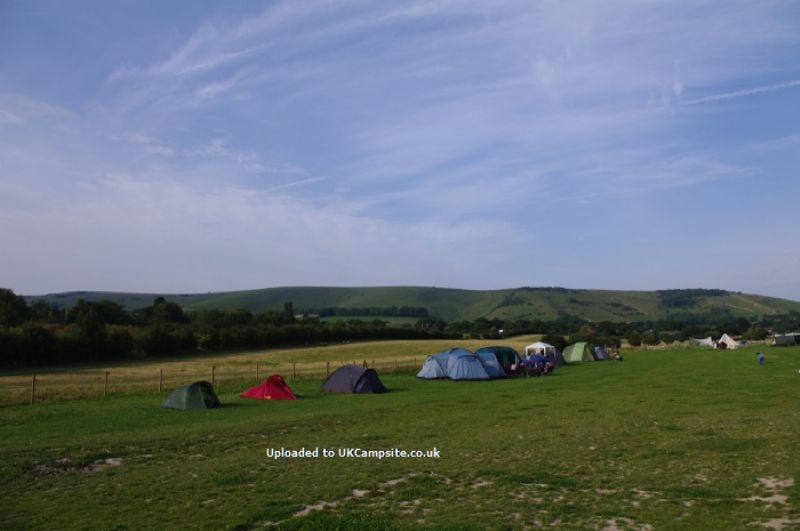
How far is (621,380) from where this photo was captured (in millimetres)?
37781

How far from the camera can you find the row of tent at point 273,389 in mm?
24062

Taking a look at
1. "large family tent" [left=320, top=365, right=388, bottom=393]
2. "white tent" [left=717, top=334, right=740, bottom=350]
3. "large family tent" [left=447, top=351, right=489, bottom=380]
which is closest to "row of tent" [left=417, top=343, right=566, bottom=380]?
"large family tent" [left=447, top=351, right=489, bottom=380]

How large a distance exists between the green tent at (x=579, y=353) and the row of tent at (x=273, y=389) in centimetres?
3593

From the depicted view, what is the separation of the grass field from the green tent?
3866cm

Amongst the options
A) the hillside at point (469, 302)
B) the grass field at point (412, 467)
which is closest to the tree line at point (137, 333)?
the grass field at point (412, 467)

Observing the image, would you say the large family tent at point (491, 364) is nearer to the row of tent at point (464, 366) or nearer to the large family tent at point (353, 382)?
the row of tent at point (464, 366)

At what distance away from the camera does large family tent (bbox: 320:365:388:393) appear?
30.5 metres

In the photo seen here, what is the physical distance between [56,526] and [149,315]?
4053 inches

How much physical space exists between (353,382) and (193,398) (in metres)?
8.54

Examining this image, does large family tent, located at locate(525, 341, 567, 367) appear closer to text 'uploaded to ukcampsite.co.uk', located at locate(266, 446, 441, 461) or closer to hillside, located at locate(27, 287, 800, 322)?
text 'uploaded to ukcampsite.co.uk', located at locate(266, 446, 441, 461)

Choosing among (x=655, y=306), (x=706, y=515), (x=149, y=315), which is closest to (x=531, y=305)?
(x=655, y=306)

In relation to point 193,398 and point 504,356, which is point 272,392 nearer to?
point 193,398

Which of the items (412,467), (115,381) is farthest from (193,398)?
(115,381)

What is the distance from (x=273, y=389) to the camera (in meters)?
27.8
